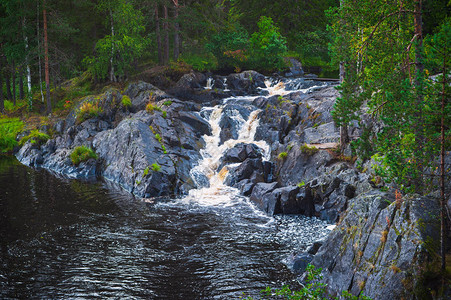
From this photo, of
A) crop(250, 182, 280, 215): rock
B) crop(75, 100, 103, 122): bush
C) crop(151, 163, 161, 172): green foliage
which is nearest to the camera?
crop(250, 182, 280, 215): rock

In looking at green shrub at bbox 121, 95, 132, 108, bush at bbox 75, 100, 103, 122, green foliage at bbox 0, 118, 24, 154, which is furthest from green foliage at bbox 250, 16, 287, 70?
green foliage at bbox 0, 118, 24, 154

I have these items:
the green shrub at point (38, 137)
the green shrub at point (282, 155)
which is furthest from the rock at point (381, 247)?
the green shrub at point (38, 137)

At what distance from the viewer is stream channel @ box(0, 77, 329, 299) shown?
11297 millimetres

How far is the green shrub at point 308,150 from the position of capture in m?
21.1

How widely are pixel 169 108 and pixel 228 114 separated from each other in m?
4.80

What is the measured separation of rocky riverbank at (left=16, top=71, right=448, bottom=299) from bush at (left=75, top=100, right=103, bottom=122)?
255 millimetres

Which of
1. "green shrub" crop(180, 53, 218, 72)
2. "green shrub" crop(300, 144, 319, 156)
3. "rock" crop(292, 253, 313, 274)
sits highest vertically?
"green shrub" crop(180, 53, 218, 72)

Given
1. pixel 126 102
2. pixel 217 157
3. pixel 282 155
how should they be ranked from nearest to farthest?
pixel 282 155 → pixel 217 157 → pixel 126 102

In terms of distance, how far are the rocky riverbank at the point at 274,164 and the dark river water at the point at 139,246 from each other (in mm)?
1549

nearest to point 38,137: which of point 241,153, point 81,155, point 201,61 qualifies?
point 81,155

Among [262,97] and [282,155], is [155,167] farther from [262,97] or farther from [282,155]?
[262,97]

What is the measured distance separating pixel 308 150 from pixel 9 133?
29463 millimetres

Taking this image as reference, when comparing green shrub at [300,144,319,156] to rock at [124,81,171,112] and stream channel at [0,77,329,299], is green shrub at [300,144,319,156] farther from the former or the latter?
rock at [124,81,171,112]

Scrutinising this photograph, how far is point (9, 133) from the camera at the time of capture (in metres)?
36.2
